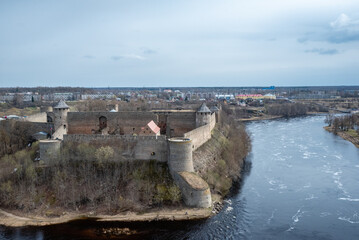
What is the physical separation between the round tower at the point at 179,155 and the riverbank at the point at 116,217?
2.96m

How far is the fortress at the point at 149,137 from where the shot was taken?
2330 cm

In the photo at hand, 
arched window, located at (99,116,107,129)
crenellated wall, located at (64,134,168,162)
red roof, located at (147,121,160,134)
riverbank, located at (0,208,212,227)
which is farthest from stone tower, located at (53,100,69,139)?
riverbank, located at (0,208,212,227)

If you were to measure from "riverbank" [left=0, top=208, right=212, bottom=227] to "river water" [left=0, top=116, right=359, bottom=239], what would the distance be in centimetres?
61

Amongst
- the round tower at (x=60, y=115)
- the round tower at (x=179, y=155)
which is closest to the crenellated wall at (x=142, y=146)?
the round tower at (x=179, y=155)

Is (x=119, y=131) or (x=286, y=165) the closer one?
(x=119, y=131)

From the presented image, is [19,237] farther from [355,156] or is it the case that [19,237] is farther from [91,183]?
[355,156]

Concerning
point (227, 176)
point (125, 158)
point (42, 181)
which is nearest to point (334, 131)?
point (227, 176)

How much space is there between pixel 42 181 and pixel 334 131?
44634 mm

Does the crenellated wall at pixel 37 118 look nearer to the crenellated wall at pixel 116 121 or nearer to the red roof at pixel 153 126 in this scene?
the crenellated wall at pixel 116 121

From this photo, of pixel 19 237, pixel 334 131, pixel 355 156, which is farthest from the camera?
pixel 334 131

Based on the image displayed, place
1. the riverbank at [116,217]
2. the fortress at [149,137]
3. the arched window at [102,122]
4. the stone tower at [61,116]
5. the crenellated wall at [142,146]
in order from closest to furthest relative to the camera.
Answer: the riverbank at [116,217] → the fortress at [149,137] → the crenellated wall at [142,146] → the stone tower at [61,116] → the arched window at [102,122]

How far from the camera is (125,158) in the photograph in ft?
81.5

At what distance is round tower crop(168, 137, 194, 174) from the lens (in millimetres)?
23562

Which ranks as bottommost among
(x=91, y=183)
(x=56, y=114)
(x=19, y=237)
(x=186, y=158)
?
(x=19, y=237)
